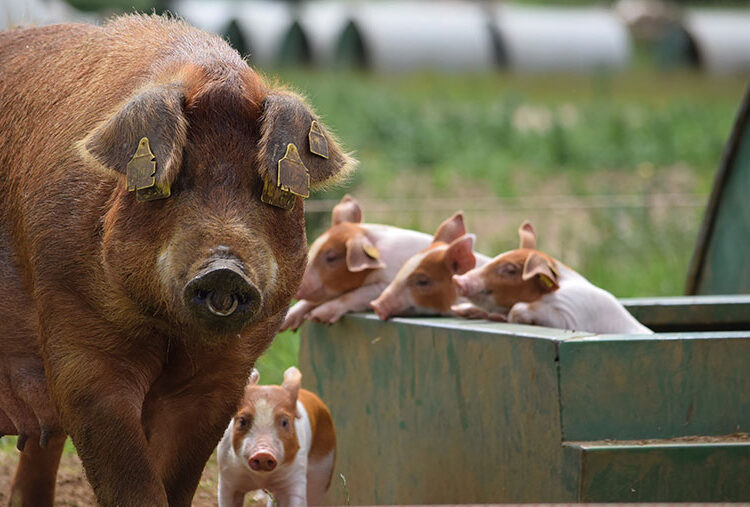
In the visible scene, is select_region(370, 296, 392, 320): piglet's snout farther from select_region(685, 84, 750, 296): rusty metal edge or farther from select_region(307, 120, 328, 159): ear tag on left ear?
select_region(685, 84, 750, 296): rusty metal edge

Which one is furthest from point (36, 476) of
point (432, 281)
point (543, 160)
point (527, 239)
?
point (543, 160)

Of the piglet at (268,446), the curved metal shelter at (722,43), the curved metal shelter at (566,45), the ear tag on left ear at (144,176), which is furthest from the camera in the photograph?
the curved metal shelter at (722,43)

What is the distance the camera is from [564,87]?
2038 centimetres

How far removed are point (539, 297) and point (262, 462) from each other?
136 cm

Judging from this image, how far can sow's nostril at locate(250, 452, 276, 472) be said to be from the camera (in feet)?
14.4

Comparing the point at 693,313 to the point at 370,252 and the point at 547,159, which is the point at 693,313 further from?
the point at 547,159

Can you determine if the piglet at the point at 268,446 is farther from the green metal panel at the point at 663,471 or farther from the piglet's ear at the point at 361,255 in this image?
the green metal panel at the point at 663,471

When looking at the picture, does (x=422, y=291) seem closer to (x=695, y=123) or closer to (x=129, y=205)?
(x=129, y=205)

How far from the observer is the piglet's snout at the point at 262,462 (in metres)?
4.40

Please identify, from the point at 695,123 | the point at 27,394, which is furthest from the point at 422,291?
the point at 695,123

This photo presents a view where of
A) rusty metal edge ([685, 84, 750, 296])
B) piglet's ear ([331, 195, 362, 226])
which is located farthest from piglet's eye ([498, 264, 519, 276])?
rusty metal edge ([685, 84, 750, 296])

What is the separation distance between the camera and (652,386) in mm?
4109

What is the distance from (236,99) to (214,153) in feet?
0.61

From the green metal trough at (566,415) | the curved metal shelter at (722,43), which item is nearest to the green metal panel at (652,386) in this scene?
the green metal trough at (566,415)
